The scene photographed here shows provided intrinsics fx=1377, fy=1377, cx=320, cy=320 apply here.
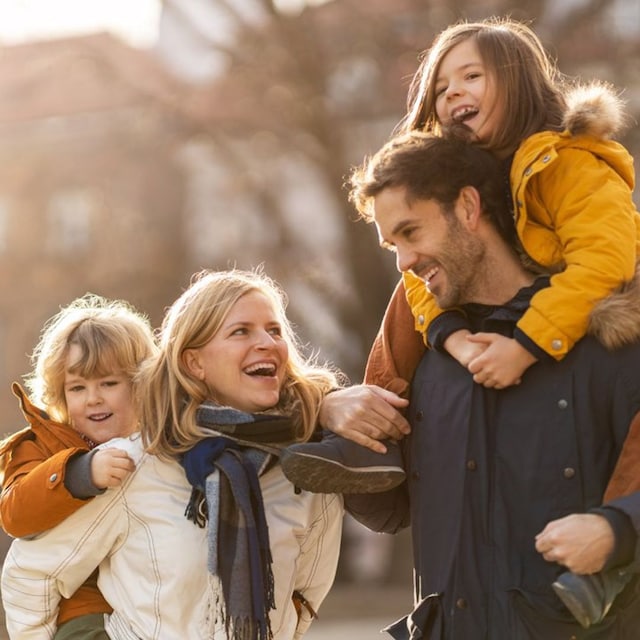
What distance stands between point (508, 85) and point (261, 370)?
3.67 feet

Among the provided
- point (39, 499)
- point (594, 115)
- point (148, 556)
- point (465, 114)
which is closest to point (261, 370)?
point (148, 556)

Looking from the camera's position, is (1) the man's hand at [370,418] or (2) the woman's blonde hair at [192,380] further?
(2) the woman's blonde hair at [192,380]

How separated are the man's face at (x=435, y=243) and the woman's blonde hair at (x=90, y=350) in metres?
1.17

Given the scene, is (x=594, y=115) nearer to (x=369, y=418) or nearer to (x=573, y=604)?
(x=369, y=418)

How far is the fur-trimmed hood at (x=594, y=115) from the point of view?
12.6ft

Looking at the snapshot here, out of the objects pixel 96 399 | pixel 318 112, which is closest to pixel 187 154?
pixel 318 112

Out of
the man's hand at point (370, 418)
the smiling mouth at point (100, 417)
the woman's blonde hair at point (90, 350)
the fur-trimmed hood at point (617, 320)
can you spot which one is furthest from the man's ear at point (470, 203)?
the smiling mouth at point (100, 417)

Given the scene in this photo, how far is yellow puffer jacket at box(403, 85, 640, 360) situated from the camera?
366 cm

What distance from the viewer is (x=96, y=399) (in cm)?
457

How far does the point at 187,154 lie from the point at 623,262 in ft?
52.7

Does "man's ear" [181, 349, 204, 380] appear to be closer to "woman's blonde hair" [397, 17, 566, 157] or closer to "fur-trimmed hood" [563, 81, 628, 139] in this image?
"woman's blonde hair" [397, 17, 566, 157]

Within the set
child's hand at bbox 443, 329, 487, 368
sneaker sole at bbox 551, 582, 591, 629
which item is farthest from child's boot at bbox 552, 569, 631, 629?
child's hand at bbox 443, 329, 487, 368

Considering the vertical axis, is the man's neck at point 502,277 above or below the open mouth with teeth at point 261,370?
above

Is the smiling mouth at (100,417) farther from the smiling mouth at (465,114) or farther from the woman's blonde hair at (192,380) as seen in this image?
the smiling mouth at (465,114)
